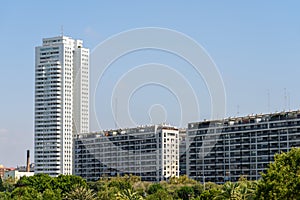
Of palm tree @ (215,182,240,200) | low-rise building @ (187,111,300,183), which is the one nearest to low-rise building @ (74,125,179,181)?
low-rise building @ (187,111,300,183)

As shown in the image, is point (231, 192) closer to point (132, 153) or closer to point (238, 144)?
point (238, 144)

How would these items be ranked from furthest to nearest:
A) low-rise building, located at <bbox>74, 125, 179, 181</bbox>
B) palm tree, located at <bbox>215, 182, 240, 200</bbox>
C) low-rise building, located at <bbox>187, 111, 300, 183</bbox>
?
low-rise building, located at <bbox>74, 125, 179, 181</bbox>, low-rise building, located at <bbox>187, 111, 300, 183</bbox>, palm tree, located at <bbox>215, 182, 240, 200</bbox>

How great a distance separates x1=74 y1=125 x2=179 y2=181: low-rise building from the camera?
530 feet

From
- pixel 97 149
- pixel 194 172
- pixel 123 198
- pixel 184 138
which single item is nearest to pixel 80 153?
pixel 97 149

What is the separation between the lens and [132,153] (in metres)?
168

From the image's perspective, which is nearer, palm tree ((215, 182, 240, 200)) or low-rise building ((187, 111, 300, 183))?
palm tree ((215, 182, 240, 200))

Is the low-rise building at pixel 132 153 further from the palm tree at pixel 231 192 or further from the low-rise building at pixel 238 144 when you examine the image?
the palm tree at pixel 231 192

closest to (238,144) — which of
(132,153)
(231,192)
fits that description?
(132,153)

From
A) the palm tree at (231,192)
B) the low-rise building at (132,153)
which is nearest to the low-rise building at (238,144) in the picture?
the low-rise building at (132,153)

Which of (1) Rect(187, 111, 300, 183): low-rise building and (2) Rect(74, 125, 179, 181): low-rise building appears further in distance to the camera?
(2) Rect(74, 125, 179, 181): low-rise building

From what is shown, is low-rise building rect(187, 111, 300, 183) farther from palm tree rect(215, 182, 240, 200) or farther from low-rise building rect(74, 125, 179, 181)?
palm tree rect(215, 182, 240, 200)

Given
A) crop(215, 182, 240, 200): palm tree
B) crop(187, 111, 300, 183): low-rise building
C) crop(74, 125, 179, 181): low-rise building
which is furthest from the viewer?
crop(74, 125, 179, 181): low-rise building

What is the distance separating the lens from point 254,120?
463 feet

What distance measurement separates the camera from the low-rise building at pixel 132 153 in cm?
16150
